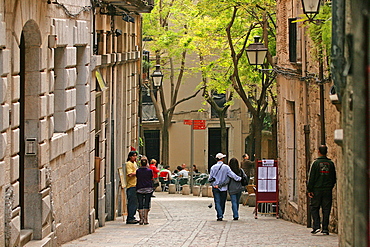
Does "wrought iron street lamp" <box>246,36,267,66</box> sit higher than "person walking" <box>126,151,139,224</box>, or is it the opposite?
"wrought iron street lamp" <box>246,36,267,66</box>

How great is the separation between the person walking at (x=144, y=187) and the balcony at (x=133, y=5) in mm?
4034

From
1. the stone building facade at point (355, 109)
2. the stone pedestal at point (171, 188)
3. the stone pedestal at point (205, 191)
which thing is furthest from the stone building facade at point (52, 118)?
the stone pedestal at point (171, 188)

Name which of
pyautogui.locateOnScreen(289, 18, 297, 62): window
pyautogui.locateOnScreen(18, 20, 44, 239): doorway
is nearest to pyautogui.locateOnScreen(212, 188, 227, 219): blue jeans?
pyautogui.locateOnScreen(289, 18, 297, 62): window

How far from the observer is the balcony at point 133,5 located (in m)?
18.4

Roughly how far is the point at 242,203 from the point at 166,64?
1946cm

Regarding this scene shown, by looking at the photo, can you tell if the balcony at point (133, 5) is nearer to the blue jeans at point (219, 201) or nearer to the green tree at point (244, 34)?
the green tree at point (244, 34)

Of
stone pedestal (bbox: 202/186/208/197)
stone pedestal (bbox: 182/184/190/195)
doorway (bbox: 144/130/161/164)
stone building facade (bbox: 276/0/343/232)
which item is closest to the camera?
stone building facade (bbox: 276/0/343/232)

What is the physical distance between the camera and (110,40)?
19078 mm

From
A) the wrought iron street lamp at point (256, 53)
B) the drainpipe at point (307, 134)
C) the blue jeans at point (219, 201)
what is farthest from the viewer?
the wrought iron street lamp at point (256, 53)

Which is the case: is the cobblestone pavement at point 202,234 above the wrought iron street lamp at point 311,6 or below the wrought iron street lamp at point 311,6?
below

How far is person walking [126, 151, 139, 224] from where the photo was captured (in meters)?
17.6

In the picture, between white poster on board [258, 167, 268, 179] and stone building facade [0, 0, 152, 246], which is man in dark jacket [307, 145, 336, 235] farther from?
white poster on board [258, 167, 268, 179]

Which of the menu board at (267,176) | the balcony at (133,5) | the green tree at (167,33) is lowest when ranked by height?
the menu board at (267,176)

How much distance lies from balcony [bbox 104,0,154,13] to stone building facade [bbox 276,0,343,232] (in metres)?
3.82
